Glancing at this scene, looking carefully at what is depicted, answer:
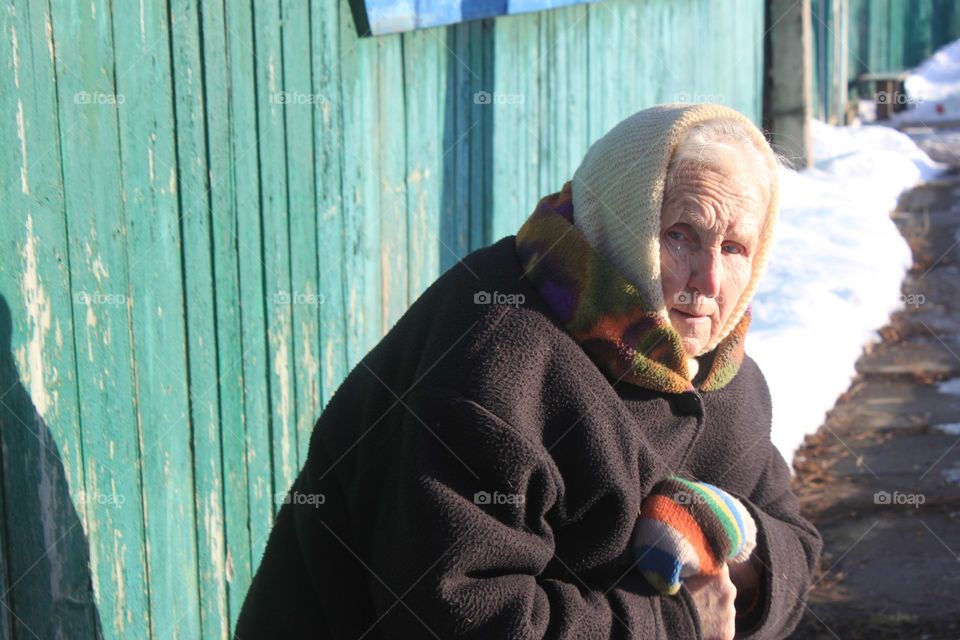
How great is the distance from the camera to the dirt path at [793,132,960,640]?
12.0ft

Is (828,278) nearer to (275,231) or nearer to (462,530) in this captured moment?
(275,231)

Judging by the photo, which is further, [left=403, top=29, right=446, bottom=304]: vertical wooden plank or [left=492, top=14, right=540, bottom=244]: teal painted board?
[left=492, top=14, right=540, bottom=244]: teal painted board

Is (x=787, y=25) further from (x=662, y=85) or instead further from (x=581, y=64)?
(x=581, y=64)

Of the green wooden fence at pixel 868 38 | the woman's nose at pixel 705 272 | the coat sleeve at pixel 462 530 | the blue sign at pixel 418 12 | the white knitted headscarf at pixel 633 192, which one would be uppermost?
the green wooden fence at pixel 868 38

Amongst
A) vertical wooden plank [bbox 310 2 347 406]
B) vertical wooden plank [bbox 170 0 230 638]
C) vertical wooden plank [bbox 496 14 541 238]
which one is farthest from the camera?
vertical wooden plank [bbox 496 14 541 238]

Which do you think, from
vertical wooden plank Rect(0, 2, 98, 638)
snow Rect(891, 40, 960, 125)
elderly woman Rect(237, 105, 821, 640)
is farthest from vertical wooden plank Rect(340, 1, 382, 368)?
snow Rect(891, 40, 960, 125)

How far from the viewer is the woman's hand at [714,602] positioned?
6.66 ft

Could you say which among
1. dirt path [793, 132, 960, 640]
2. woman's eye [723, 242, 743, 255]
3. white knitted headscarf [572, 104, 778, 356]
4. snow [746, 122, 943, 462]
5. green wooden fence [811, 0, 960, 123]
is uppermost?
green wooden fence [811, 0, 960, 123]

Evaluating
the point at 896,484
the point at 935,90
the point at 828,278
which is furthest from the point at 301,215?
the point at 935,90

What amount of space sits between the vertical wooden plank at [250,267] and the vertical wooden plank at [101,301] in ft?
1.57

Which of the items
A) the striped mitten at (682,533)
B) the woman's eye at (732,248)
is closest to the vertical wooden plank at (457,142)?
the woman's eye at (732,248)

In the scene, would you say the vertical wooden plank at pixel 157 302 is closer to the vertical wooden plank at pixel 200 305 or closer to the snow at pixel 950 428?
the vertical wooden plank at pixel 200 305

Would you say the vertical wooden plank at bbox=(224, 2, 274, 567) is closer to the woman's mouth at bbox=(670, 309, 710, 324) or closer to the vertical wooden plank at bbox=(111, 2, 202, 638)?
the vertical wooden plank at bbox=(111, 2, 202, 638)

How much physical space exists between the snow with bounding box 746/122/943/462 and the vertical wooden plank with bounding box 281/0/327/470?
1.60 m
